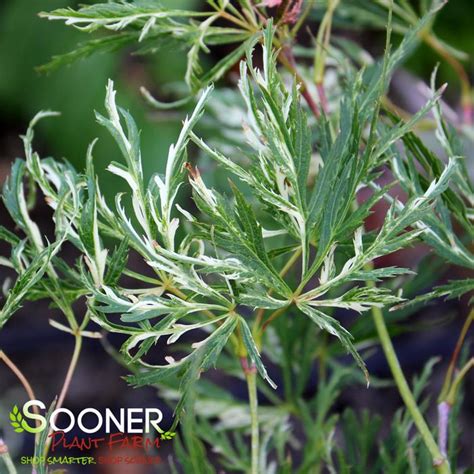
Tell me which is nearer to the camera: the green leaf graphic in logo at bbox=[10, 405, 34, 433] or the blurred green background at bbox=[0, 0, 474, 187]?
the green leaf graphic in logo at bbox=[10, 405, 34, 433]

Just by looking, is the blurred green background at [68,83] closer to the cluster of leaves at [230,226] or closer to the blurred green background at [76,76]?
the blurred green background at [76,76]

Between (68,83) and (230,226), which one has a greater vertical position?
(230,226)

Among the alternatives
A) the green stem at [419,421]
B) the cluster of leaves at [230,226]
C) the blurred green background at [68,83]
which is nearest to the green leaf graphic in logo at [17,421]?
the cluster of leaves at [230,226]

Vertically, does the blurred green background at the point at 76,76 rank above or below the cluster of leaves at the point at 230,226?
below

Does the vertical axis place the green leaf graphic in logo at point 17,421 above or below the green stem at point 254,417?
below

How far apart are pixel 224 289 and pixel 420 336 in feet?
4.15

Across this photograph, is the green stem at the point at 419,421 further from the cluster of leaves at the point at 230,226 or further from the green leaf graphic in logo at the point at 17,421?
the green leaf graphic in logo at the point at 17,421

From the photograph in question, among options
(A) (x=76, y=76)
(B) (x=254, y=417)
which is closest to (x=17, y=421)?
(B) (x=254, y=417)

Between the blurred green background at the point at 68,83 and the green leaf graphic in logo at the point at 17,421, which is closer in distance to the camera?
the green leaf graphic in logo at the point at 17,421

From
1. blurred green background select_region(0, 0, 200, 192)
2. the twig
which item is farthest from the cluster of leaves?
blurred green background select_region(0, 0, 200, 192)

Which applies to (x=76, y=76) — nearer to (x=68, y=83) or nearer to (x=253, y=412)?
(x=68, y=83)

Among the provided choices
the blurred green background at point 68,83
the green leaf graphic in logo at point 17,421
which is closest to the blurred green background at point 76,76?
the blurred green background at point 68,83

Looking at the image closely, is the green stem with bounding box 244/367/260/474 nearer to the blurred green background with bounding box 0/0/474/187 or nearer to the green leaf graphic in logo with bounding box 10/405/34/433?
the green leaf graphic in logo with bounding box 10/405/34/433

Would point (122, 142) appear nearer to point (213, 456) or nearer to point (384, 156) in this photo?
point (384, 156)
